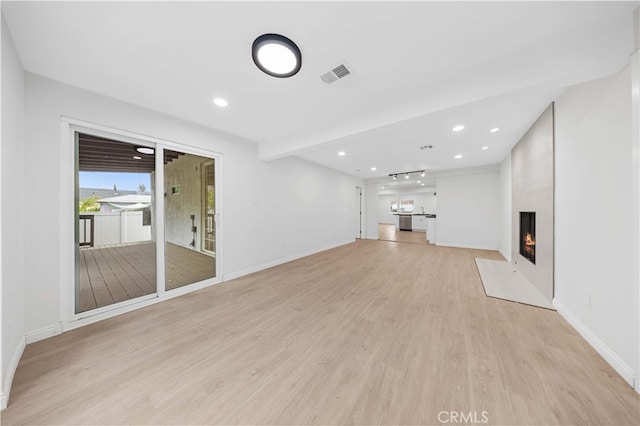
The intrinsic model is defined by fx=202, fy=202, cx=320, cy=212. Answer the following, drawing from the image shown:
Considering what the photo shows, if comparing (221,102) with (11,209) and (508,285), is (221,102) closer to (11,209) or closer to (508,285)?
(11,209)

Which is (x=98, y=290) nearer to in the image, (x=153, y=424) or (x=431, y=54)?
(x=153, y=424)

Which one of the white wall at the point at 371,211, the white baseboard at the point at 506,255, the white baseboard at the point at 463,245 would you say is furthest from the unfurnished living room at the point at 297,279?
the white wall at the point at 371,211

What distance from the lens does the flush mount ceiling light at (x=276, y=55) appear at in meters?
1.57

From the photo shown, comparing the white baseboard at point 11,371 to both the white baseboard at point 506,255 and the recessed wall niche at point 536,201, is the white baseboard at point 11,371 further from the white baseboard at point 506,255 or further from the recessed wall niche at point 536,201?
the white baseboard at point 506,255

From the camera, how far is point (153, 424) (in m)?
1.16

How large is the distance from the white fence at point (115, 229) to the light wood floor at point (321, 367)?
0.96 metres

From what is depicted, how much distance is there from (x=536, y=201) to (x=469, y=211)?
373 centimetres

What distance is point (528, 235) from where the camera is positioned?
346 centimetres

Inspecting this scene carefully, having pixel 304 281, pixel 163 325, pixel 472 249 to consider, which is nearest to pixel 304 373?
pixel 163 325

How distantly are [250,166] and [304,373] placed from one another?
341 centimetres

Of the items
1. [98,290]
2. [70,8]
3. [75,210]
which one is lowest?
[98,290]

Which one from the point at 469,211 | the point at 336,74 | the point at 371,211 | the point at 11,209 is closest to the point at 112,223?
the point at 11,209

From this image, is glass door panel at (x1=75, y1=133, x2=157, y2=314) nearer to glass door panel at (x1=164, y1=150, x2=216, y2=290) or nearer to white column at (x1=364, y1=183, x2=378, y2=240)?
glass door panel at (x1=164, y1=150, x2=216, y2=290)

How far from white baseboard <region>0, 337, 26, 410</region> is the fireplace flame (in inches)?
223
